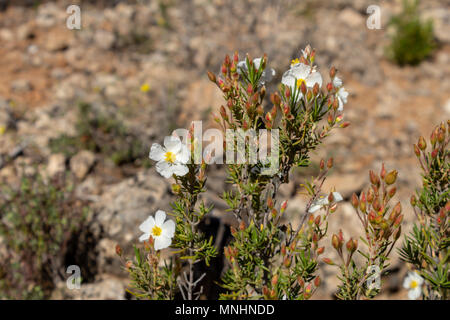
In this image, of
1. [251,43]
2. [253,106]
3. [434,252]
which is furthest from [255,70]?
[251,43]

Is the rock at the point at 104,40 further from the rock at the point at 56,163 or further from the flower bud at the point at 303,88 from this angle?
the flower bud at the point at 303,88

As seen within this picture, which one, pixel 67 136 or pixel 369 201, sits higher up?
pixel 67 136

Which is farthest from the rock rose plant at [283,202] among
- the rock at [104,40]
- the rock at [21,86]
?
the rock at [104,40]

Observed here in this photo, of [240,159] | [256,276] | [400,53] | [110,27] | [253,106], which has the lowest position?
[256,276]

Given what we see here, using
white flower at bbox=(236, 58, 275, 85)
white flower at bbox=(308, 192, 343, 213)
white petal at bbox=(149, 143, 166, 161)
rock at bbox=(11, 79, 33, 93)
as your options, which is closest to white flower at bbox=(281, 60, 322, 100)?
white flower at bbox=(236, 58, 275, 85)

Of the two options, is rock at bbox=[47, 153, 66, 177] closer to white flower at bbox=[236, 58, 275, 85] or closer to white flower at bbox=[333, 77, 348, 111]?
white flower at bbox=[236, 58, 275, 85]

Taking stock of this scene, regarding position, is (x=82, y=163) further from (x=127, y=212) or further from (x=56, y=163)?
(x=127, y=212)

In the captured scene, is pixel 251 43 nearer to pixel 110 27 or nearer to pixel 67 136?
pixel 110 27

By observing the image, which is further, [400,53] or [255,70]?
[400,53]
